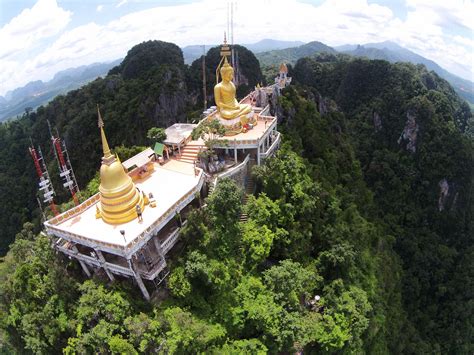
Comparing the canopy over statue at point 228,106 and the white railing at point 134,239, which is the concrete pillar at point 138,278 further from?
the canopy over statue at point 228,106

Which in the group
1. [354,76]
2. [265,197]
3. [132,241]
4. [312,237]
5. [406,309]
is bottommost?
[406,309]

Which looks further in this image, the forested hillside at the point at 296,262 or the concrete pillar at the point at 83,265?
the concrete pillar at the point at 83,265

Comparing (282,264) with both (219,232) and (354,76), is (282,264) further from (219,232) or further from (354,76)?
(354,76)

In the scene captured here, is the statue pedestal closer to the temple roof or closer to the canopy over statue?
the canopy over statue

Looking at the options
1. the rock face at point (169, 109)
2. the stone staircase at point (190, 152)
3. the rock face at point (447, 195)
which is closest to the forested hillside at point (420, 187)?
the rock face at point (447, 195)

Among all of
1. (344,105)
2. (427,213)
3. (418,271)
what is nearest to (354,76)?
(344,105)

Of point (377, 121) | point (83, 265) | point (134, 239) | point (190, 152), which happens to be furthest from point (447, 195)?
point (83, 265)

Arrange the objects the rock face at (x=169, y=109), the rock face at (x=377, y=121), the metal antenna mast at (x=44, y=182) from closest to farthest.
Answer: the metal antenna mast at (x=44, y=182) < the rock face at (x=169, y=109) < the rock face at (x=377, y=121)
